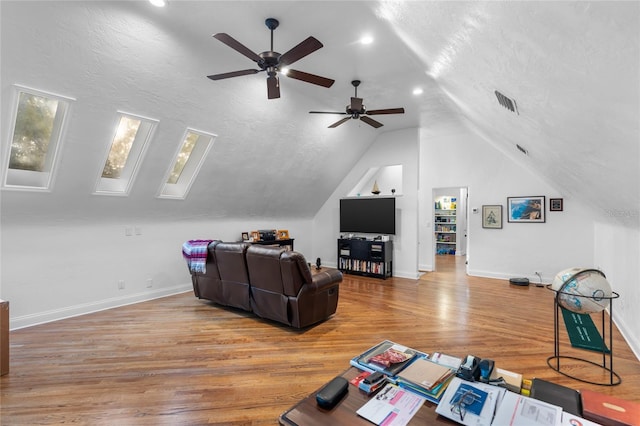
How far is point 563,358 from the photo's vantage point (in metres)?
2.87

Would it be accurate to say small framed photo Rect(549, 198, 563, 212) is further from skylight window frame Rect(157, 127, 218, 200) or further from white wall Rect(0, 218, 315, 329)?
white wall Rect(0, 218, 315, 329)

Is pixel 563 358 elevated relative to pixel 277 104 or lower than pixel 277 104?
lower

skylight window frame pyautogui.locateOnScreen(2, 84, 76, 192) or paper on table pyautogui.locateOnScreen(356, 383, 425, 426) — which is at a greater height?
skylight window frame pyautogui.locateOnScreen(2, 84, 76, 192)

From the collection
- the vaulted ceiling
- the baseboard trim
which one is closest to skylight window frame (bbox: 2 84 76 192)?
the vaulted ceiling

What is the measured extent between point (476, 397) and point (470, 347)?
7.11 ft

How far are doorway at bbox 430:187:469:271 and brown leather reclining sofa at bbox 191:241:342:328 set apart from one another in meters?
7.19

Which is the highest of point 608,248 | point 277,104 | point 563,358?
point 277,104

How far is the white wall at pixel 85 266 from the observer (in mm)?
3541

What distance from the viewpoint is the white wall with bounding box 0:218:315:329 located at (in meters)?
3.54

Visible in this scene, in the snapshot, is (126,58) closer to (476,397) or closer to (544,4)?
(544,4)

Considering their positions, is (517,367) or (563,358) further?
(563,358)

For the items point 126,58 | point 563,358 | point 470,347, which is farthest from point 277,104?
point 563,358

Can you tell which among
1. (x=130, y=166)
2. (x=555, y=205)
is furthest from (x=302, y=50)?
(x=555, y=205)

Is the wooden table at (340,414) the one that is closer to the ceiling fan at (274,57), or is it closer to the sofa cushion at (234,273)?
the ceiling fan at (274,57)
